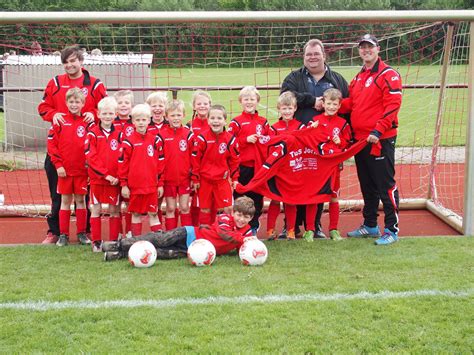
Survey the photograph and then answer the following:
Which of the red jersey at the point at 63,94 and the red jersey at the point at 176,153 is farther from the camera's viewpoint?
the red jersey at the point at 63,94

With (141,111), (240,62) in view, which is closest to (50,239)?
(141,111)

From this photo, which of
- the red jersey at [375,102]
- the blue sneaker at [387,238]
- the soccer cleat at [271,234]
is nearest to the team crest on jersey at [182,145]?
the soccer cleat at [271,234]

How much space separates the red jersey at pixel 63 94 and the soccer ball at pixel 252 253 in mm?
2186

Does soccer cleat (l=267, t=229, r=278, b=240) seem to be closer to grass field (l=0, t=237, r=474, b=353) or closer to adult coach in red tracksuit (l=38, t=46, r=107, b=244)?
grass field (l=0, t=237, r=474, b=353)

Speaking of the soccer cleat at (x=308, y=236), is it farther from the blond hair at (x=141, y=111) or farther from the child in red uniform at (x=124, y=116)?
the blond hair at (x=141, y=111)

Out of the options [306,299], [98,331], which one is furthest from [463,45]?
[98,331]

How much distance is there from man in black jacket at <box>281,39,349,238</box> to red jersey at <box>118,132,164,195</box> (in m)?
1.61

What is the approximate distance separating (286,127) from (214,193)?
3.41 ft

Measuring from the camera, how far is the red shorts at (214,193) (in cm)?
652

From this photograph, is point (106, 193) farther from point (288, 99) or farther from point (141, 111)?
point (288, 99)

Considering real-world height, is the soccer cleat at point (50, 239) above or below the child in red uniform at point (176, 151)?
below

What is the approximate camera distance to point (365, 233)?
701cm

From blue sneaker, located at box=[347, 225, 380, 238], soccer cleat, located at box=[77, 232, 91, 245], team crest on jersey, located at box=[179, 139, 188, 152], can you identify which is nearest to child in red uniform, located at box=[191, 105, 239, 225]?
team crest on jersey, located at box=[179, 139, 188, 152]

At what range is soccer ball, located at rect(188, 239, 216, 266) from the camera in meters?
5.73
